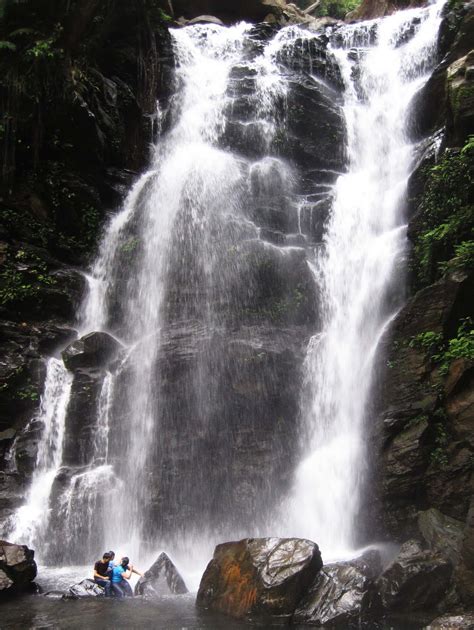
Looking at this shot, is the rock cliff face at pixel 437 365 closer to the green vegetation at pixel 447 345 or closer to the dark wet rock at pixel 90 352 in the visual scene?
the green vegetation at pixel 447 345

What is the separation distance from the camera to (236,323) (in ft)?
50.3

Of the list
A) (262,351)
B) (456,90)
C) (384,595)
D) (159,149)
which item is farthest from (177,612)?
(159,149)

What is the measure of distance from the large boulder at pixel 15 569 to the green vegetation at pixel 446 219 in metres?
10.1

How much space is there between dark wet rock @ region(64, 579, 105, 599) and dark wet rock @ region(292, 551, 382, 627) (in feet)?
12.3

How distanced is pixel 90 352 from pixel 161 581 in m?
6.96

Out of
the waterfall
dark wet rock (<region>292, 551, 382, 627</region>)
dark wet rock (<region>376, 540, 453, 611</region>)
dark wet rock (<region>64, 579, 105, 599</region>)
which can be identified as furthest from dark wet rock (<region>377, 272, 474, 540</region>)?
dark wet rock (<region>64, 579, 105, 599</region>)

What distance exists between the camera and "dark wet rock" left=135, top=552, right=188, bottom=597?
963 centimetres

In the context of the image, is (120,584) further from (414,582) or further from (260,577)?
(414,582)

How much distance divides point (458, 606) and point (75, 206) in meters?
16.0

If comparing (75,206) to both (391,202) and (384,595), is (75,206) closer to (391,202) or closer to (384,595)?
(391,202)

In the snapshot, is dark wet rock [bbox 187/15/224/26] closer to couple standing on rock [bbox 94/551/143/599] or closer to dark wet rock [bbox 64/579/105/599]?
couple standing on rock [bbox 94/551/143/599]

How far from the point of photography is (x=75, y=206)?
61.0ft

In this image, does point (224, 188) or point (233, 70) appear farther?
point (233, 70)

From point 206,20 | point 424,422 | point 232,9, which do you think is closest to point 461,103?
point 424,422
